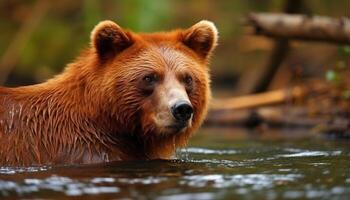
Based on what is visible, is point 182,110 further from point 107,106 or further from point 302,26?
point 302,26

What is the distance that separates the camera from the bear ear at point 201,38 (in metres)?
8.03

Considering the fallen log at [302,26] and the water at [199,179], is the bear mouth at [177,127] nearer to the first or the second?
the water at [199,179]

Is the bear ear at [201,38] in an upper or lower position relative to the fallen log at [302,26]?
lower

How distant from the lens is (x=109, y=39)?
7641 mm

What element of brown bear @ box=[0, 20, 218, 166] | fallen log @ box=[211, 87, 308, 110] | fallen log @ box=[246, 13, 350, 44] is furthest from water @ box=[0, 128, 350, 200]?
fallen log @ box=[211, 87, 308, 110]

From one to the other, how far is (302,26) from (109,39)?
3.65 metres

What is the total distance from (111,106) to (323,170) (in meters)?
1.96

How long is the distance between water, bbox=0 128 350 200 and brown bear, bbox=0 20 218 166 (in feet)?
0.86

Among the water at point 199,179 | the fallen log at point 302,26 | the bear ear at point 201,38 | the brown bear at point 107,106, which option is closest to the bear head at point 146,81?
the brown bear at point 107,106

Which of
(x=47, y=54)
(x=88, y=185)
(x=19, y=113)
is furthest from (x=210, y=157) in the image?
(x=47, y=54)

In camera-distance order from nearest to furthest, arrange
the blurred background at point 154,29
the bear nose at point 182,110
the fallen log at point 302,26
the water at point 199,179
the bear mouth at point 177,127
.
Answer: the water at point 199,179
the bear nose at point 182,110
the bear mouth at point 177,127
the fallen log at point 302,26
the blurred background at point 154,29

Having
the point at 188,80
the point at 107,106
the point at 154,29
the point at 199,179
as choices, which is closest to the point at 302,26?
the point at 188,80

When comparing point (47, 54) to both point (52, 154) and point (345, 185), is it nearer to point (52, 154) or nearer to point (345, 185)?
point (52, 154)

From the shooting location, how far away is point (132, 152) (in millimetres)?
7656
